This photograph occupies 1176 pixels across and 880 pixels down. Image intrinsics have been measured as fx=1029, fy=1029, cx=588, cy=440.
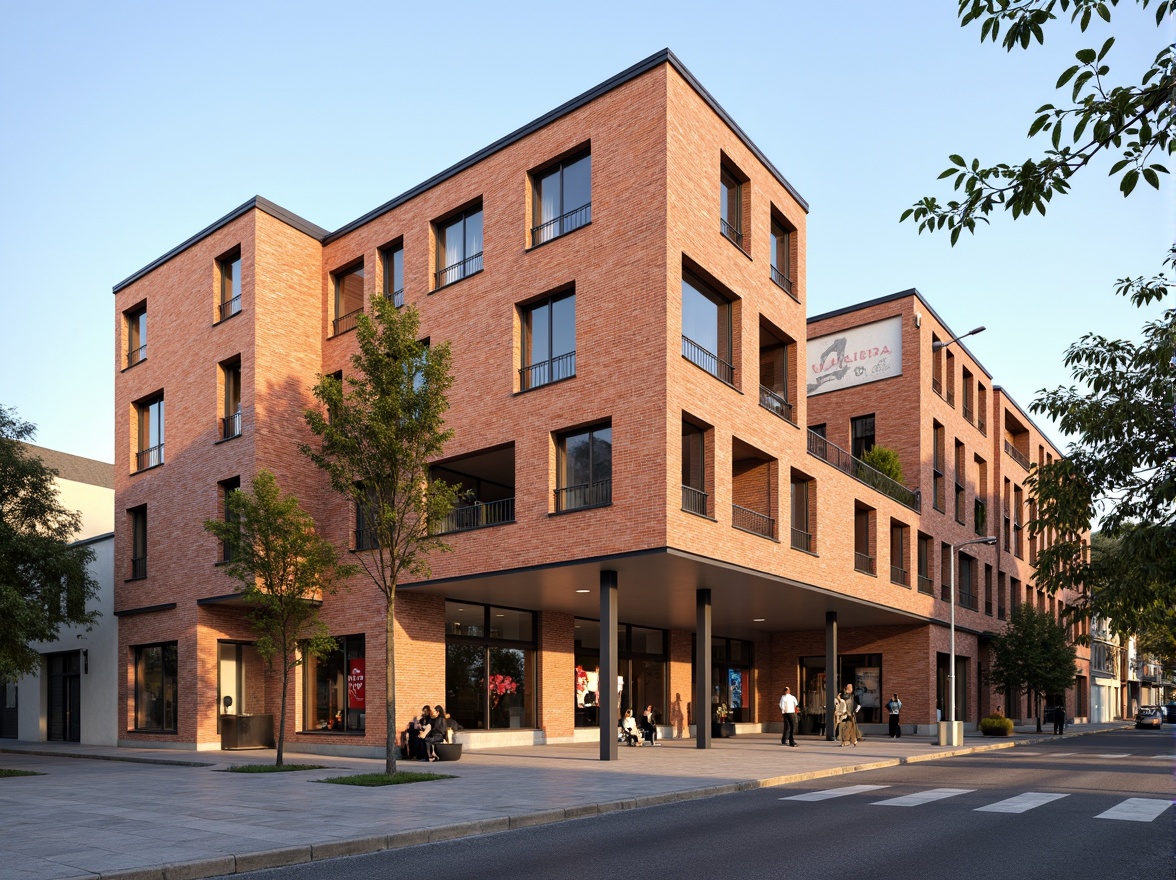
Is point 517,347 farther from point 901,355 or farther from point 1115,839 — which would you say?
point 901,355

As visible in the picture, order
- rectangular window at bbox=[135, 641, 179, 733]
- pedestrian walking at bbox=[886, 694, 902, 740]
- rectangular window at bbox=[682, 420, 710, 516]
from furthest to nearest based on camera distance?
pedestrian walking at bbox=[886, 694, 902, 740]
rectangular window at bbox=[135, 641, 179, 733]
rectangular window at bbox=[682, 420, 710, 516]

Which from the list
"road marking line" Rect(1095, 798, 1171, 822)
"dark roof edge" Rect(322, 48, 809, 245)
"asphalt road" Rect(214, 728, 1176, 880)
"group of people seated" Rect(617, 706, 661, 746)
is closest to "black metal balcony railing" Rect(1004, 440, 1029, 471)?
"dark roof edge" Rect(322, 48, 809, 245)

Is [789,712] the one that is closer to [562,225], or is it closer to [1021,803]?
[1021,803]

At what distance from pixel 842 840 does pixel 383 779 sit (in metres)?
10.0

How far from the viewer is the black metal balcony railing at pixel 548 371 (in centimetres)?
2461

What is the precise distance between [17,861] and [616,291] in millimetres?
16661

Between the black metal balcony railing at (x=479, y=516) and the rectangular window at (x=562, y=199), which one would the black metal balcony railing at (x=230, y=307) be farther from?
the rectangular window at (x=562, y=199)

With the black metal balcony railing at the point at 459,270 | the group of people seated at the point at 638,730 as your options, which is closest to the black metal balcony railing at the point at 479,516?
the black metal balcony railing at the point at 459,270

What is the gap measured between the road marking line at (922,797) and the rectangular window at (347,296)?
20.8 m

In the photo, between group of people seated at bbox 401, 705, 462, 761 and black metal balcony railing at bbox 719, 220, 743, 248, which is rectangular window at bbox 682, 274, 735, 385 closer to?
black metal balcony railing at bbox 719, 220, 743, 248

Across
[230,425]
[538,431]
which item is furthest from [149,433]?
[538,431]

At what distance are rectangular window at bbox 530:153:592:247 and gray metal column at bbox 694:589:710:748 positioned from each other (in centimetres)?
1005

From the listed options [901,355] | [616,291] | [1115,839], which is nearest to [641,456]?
[616,291]

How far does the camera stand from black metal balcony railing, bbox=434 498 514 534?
84.7 ft
